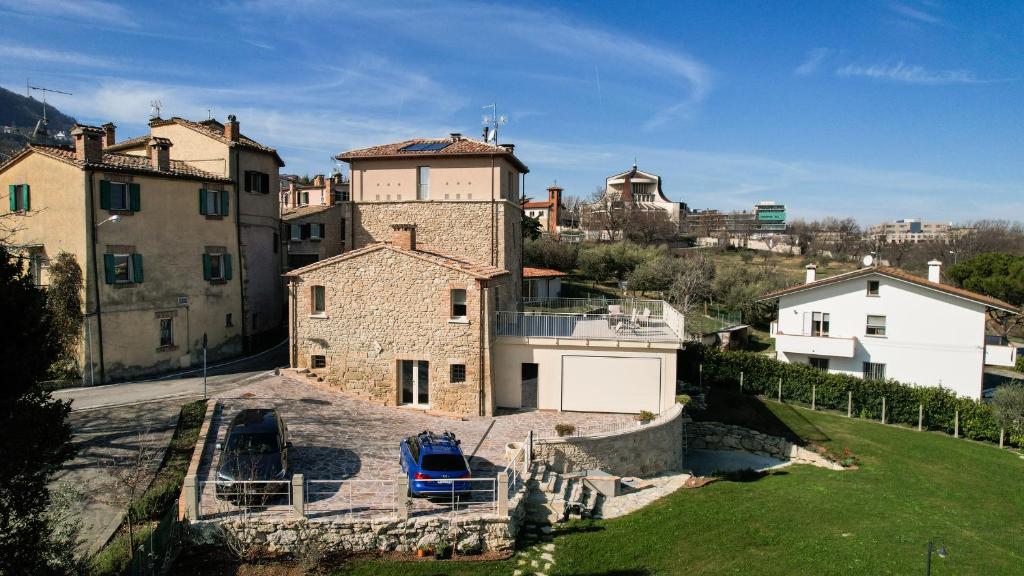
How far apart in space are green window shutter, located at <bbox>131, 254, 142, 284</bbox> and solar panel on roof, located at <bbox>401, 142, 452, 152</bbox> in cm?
1197

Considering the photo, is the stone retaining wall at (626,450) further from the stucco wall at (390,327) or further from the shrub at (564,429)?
the stucco wall at (390,327)

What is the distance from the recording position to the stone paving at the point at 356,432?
1534 cm

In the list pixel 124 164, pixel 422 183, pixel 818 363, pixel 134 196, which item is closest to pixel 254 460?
pixel 134 196

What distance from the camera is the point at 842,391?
30562 mm

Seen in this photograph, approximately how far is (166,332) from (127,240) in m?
4.11

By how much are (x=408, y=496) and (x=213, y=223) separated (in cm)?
1881

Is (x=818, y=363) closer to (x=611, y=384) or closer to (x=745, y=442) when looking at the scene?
(x=745, y=442)

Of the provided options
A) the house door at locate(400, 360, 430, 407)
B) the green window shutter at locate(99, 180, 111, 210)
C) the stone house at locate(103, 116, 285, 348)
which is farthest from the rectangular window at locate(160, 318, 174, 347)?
the house door at locate(400, 360, 430, 407)

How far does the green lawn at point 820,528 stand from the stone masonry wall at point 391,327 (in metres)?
7.64

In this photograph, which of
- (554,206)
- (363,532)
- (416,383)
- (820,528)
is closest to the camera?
(363,532)

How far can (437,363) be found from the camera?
74.2 feet

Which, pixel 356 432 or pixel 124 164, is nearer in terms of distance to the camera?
pixel 356 432

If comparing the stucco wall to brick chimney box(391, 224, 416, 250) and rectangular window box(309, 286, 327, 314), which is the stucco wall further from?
brick chimney box(391, 224, 416, 250)

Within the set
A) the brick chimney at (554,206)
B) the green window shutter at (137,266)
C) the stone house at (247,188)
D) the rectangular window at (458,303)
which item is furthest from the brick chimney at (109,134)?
the brick chimney at (554,206)
